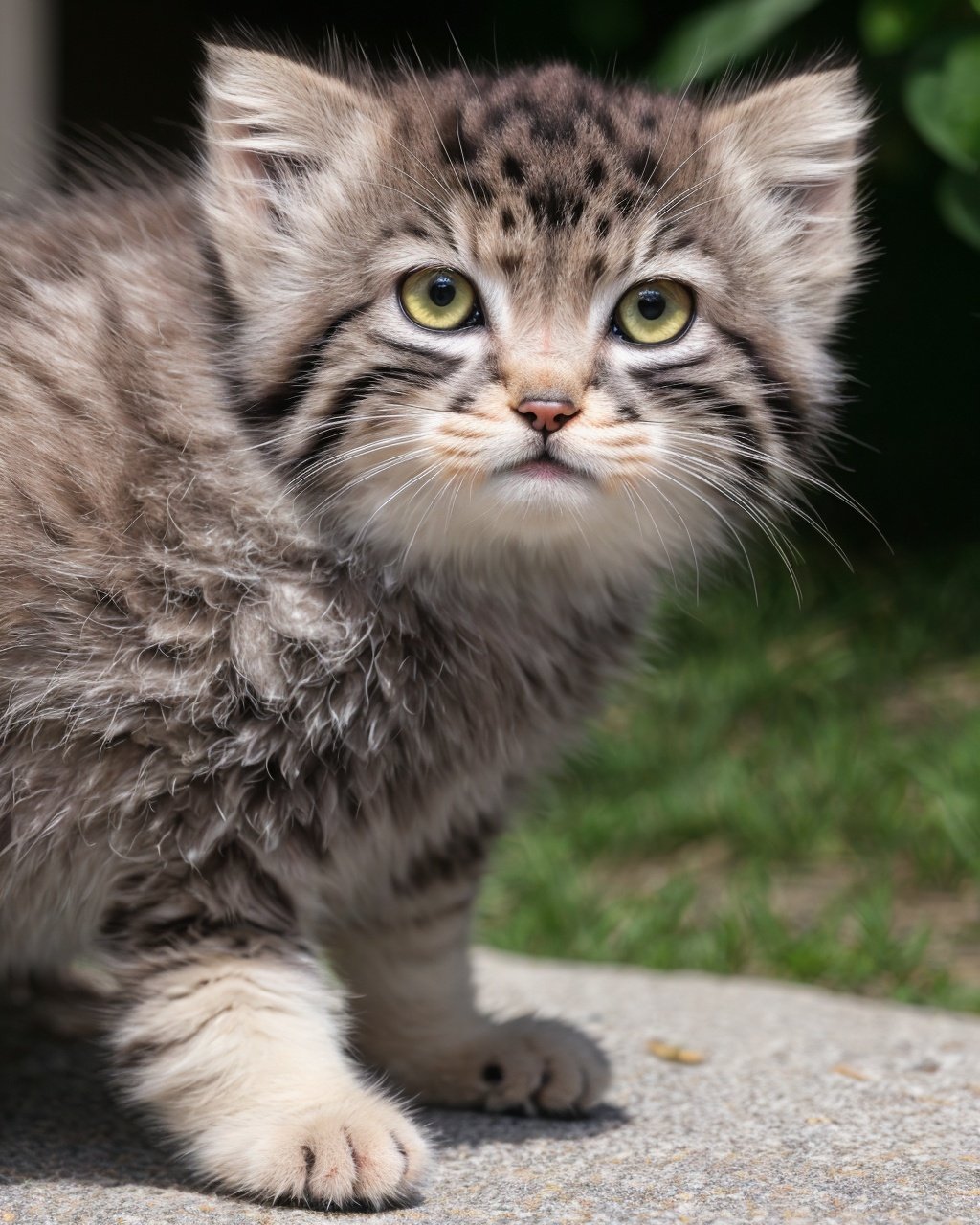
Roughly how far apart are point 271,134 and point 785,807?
2.48 meters

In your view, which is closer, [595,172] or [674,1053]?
[595,172]

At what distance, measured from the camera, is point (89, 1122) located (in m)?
2.49

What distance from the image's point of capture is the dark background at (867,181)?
554 centimetres

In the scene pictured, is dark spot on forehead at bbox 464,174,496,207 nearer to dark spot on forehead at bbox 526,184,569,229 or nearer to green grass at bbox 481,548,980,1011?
dark spot on forehead at bbox 526,184,569,229

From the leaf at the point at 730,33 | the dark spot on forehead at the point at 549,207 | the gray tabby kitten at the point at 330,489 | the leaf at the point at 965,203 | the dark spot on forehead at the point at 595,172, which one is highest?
the leaf at the point at 730,33

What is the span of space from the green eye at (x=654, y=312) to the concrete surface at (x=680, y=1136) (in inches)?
46.0

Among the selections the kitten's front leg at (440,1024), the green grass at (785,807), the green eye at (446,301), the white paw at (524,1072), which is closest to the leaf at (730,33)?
the green grass at (785,807)

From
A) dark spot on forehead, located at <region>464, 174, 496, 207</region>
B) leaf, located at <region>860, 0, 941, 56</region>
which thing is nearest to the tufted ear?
dark spot on forehead, located at <region>464, 174, 496, 207</region>

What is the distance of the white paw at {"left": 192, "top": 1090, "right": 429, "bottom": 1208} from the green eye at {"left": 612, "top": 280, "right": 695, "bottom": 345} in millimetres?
1147

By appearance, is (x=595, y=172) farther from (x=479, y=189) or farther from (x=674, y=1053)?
(x=674, y=1053)

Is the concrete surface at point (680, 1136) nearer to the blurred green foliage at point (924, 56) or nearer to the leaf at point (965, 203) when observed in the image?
the leaf at point (965, 203)

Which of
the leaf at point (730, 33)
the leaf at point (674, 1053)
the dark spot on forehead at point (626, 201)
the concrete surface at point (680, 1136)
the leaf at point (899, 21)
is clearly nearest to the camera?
the concrete surface at point (680, 1136)

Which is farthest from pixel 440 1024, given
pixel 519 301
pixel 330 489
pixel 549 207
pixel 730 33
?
pixel 730 33

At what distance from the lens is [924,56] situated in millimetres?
3869
